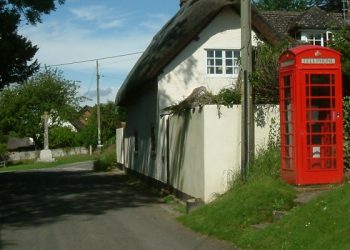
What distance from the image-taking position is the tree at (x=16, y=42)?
22.2 metres

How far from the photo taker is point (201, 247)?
32.9 feet

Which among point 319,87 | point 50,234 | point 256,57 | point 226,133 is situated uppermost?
point 256,57

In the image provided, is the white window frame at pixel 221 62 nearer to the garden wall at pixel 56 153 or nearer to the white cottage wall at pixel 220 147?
the white cottage wall at pixel 220 147

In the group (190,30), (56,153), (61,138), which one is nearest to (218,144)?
(190,30)

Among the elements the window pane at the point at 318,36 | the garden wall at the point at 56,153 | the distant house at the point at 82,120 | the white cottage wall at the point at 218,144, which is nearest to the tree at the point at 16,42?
the white cottage wall at the point at 218,144

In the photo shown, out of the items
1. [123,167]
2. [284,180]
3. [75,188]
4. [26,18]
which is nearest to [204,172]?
[284,180]

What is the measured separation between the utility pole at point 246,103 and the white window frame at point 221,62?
7.74 meters

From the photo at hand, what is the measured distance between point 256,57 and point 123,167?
714 inches

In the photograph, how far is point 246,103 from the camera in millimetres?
13719

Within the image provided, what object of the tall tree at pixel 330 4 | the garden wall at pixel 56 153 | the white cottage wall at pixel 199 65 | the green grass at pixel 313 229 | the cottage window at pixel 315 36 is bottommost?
the garden wall at pixel 56 153

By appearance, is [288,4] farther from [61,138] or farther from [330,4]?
[61,138]

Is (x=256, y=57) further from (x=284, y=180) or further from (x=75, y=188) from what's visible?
(x=75, y=188)

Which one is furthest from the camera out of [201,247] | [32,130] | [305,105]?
[32,130]

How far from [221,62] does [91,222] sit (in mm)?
9939
